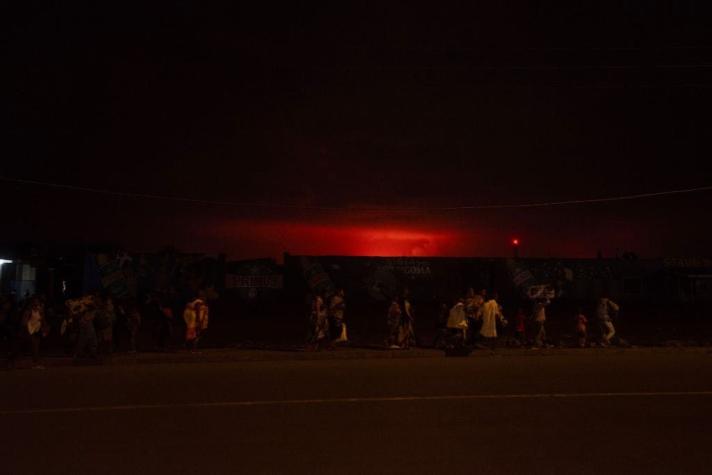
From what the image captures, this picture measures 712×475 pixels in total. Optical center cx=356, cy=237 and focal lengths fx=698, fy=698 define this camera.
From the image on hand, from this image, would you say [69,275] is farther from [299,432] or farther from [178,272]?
[299,432]

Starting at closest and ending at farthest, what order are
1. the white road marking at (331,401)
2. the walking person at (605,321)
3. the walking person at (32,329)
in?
the white road marking at (331,401) < the walking person at (32,329) < the walking person at (605,321)

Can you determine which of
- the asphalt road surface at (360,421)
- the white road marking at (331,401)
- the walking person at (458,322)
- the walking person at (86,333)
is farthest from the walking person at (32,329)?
the walking person at (458,322)

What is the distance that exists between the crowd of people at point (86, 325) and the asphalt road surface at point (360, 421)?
1.63 meters

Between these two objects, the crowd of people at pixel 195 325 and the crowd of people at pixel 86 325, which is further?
the crowd of people at pixel 195 325

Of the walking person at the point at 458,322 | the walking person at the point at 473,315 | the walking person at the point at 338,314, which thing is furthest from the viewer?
the walking person at the point at 338,314

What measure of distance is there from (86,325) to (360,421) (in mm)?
9562

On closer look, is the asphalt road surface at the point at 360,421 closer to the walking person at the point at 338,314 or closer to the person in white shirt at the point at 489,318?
the person in white shirt at the point at 489,318

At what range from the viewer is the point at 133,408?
362 inches

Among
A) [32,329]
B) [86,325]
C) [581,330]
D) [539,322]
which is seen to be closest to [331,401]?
[86,325]

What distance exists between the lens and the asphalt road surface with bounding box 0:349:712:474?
20.7 ft

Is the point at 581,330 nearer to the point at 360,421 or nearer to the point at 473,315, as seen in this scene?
the point at 473,315

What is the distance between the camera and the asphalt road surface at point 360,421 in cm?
632

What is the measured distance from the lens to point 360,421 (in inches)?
322

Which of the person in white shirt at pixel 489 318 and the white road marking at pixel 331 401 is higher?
the person in white shirt at pixel 489 318
